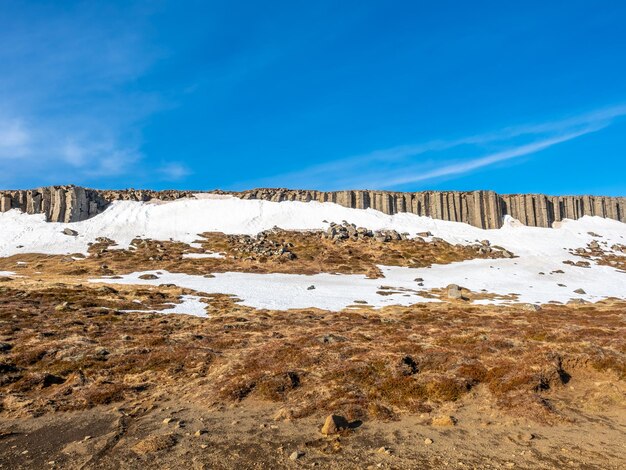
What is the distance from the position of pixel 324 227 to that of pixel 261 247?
2320 cm

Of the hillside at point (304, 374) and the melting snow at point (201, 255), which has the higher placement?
the melting snow at point (201, 255)

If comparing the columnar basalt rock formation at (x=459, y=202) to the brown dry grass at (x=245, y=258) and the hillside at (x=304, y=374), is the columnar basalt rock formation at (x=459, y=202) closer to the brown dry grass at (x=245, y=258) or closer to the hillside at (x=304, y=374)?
the brown dry grass at (x=245, y=258)

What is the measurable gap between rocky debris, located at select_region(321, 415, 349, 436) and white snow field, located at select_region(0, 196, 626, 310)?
29139mm

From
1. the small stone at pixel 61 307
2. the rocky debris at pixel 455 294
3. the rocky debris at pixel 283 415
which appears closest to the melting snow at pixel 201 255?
the small stone at pixel 61 307

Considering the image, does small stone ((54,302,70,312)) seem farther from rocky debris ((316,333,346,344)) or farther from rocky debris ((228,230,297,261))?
rocky debris ((228,230,297,261))

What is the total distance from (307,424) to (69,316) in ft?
89.8

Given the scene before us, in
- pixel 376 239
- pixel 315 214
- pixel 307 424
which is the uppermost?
pixel 315 214

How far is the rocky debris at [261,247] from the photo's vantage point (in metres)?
80.7

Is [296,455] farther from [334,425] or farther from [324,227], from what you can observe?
[324,227]

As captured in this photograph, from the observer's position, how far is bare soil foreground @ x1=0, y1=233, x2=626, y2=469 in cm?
1089

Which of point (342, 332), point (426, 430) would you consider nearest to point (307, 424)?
point (426, 430)

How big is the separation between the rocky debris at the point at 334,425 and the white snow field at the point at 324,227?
29139mm

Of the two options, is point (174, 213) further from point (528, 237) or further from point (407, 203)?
point (528, 237)

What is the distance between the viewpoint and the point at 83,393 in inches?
630
